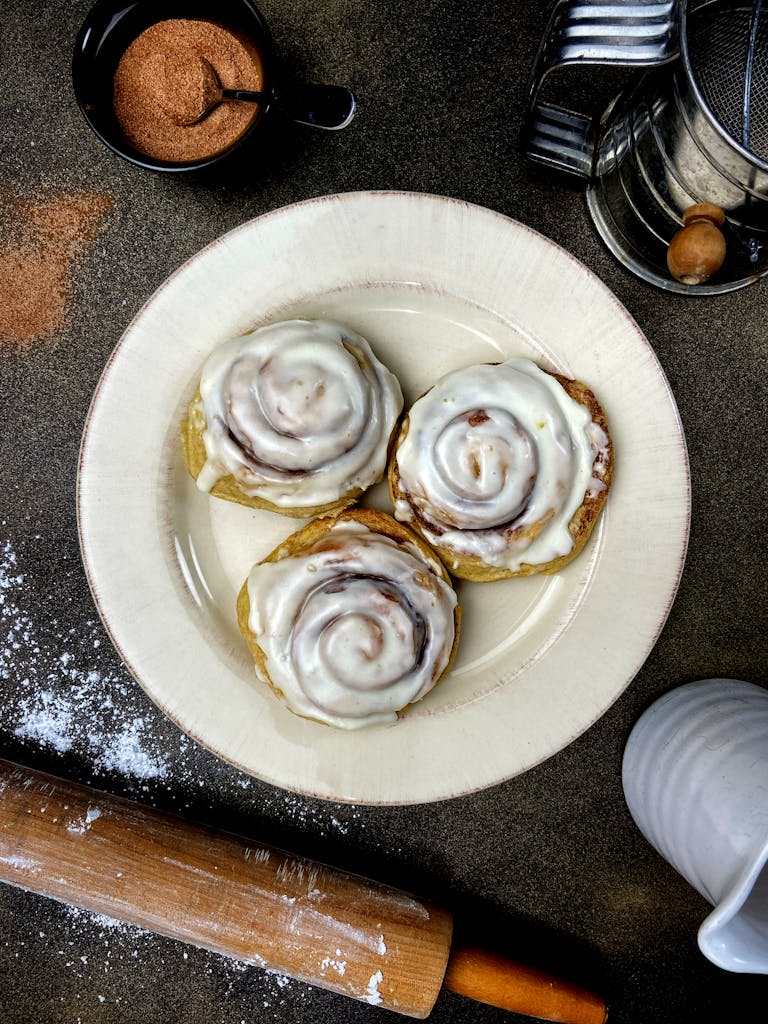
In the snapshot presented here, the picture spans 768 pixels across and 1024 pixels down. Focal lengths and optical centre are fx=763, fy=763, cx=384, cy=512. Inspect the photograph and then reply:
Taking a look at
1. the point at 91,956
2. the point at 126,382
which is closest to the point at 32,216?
the point at 126,382

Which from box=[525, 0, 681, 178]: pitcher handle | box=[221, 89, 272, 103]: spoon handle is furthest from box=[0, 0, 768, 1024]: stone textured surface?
box=[525, 0, 681, 178]: pitcher handle

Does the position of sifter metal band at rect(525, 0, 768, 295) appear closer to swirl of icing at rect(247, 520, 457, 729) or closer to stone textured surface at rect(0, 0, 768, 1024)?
stone textured surface at rect(0, 0, 768, 1024)

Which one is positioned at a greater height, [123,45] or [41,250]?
[123,45]

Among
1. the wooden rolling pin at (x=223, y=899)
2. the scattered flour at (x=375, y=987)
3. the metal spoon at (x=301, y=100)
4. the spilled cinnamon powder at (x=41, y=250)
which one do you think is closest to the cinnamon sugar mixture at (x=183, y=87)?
the metal spoon at (x=301, y=100)

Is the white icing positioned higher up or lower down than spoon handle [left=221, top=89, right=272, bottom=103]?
lower down

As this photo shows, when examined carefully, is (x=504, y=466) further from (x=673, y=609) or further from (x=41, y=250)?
(x=41, y=250)

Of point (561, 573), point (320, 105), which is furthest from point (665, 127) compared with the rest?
point (561, 573)

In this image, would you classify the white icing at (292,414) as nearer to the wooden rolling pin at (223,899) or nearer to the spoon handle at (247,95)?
the spoon handle at (247,95)
